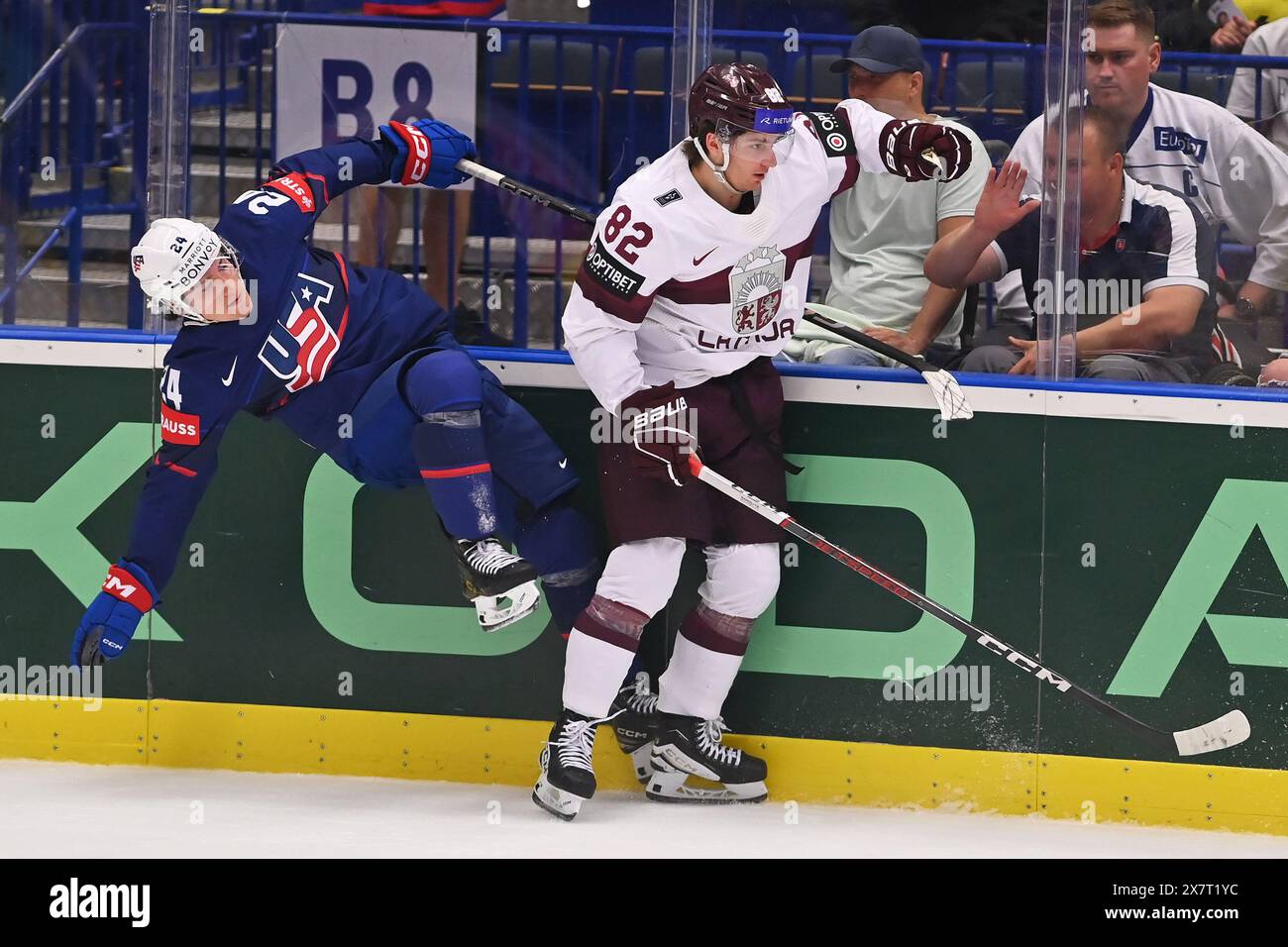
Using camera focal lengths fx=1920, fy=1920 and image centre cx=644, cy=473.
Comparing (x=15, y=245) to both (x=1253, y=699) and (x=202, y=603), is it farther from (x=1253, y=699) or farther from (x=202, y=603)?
(x=1253, y=699)

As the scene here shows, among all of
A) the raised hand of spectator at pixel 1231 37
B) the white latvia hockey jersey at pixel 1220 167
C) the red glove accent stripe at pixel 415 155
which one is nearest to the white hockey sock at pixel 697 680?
the red glove accent stripe at pixel 415 155

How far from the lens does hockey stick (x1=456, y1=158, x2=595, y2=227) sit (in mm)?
4414

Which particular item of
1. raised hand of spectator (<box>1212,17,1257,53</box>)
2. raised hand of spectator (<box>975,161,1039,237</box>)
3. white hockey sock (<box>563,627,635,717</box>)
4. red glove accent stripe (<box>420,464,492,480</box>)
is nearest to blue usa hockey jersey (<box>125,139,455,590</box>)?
red glove accent stripe (<box>420,464,492,480</box>)

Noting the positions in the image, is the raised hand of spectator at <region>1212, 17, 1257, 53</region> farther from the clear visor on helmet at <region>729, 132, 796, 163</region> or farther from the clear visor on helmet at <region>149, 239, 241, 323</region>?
the clear visor on helmet at <region>149, 239, 241, 323</region>

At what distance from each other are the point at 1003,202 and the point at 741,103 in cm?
72

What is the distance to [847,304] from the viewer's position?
449 cm

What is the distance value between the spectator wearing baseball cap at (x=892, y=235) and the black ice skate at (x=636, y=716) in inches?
33.9

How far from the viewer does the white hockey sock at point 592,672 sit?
4.27m

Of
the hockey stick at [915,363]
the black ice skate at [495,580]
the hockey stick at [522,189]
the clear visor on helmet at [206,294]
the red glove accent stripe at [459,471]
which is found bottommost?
the black ice skate at [495,580]

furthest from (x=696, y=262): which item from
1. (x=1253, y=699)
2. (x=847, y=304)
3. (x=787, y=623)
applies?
(x=1253, y=699)

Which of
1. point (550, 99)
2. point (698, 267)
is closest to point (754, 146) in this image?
point (698, 267)

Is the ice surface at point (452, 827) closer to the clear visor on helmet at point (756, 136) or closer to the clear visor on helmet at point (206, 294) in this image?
the clear visor on helmet at point (206, 294)

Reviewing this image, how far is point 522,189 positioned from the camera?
445 cm

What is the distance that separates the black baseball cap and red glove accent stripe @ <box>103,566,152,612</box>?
2.00 m
